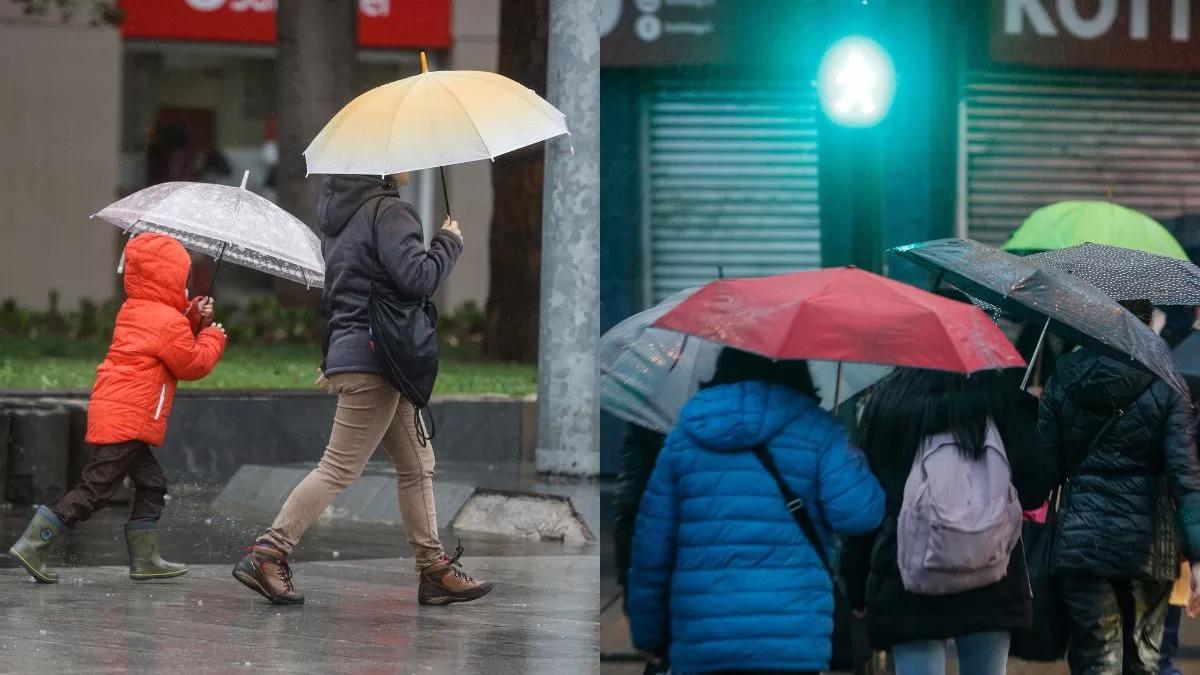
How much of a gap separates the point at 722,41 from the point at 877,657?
6549mm

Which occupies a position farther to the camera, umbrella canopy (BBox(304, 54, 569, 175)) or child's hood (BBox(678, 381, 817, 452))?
umbrella canopy (BBox(304, 54, 569, 175))

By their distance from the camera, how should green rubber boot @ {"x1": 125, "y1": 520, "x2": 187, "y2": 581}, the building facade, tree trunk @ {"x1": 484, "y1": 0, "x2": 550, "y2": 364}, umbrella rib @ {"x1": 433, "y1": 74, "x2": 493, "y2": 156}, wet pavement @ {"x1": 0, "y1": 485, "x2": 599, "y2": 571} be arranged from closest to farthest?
umbrella rib @ {"x1": 433, "y1": 74, "x2": 493, "y2": 156}
green rubber boot @ {"x1": 125, "y1": 520, "x2": 187, "y2": 581}
wet pavement @ {"x1": 0, "y1": 485, "x2": 599, "y2": 571}
tree trunk @ {"x1": 484, "y1": 0, "x2": 550, "y2": 364}
the building facade

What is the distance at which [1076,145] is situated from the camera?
12719 mm

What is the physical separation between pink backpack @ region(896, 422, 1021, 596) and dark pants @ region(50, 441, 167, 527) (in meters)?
3.64

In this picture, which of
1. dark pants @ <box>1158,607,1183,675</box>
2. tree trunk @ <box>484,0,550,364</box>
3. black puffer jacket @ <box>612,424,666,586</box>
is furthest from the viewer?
tree trunk @ <box>484,0,550,364</box>

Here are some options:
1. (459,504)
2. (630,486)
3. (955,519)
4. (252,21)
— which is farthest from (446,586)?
(252,21)

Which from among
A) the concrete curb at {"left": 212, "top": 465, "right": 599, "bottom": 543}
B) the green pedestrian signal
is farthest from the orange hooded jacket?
the green pedestrian signal

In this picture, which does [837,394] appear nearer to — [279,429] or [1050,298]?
[1050,298]

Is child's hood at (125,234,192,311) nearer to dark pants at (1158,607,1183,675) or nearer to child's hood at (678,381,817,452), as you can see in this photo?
child's hood at (678,381,817,452)

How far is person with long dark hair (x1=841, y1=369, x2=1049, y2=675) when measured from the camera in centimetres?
489

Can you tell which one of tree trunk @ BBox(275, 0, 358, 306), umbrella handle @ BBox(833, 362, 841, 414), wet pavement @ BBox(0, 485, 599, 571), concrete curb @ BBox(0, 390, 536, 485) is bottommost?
wet pavement @ BBox(0, 485, 599, 571)

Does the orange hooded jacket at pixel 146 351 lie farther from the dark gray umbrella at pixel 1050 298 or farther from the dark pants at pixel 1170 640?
the dark pants at pixel 1170 640

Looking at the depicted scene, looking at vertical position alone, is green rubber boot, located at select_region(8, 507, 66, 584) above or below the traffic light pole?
below

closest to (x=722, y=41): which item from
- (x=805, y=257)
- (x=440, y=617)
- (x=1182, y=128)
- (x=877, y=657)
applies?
(x=805, y=257)
